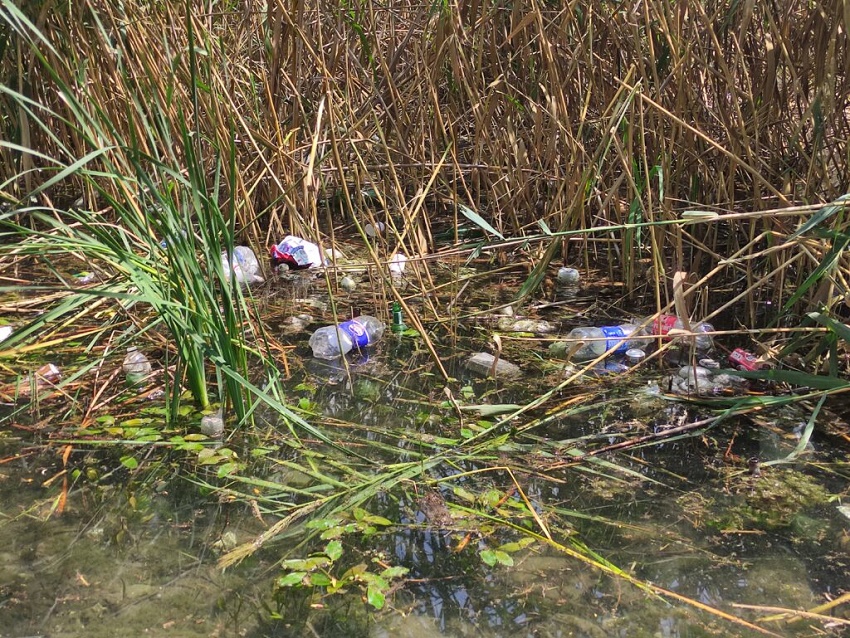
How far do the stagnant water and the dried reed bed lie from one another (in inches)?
20.3

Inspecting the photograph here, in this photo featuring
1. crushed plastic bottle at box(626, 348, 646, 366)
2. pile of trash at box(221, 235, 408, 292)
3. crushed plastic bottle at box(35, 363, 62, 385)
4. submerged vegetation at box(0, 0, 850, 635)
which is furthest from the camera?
pile of trash at box(221, 235, 408, 292)

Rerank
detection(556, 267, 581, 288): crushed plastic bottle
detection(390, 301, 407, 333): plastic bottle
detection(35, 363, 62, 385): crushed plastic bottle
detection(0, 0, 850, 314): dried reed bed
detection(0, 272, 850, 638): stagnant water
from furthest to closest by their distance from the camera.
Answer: detection(556, 267, 581, 288): crushed plastic bottle < detection(390, 301, 407, 333): plastic bottle < detection(0, 0, 850, 314): dried reed bed < detection(35, 363, 62, 385): crushed plastic bottle < detection(0, 272, 850, 638): stagnant water

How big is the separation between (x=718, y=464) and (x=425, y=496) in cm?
67

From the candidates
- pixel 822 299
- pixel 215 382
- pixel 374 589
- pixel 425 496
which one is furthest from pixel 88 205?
pixel 822 299

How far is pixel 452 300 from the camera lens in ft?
8.03

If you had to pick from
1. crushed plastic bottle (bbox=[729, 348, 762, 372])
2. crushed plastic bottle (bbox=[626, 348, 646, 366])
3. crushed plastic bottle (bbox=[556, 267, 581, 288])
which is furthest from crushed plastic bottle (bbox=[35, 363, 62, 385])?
crushed plastic bottle (bbox=[729, 348, 762, 372])

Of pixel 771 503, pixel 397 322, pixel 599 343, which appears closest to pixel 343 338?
pixel 397 322

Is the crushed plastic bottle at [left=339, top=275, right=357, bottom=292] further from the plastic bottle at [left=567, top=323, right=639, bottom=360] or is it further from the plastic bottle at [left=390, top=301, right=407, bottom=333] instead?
the plastic bottle at [left=567, top=323, right=639, bottom=360]

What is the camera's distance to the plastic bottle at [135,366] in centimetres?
209

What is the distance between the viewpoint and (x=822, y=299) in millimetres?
2064

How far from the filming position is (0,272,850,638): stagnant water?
51.8 inches

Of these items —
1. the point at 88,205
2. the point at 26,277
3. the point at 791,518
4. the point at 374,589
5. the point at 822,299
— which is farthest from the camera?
the point at 88,205

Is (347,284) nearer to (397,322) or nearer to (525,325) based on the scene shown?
(397,322)

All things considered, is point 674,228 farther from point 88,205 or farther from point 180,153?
point 88,205
